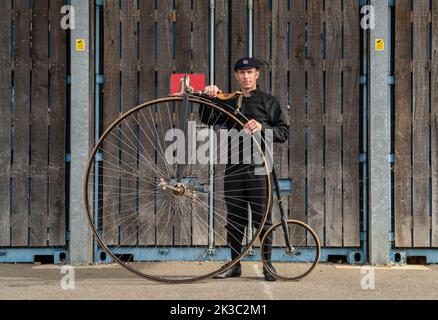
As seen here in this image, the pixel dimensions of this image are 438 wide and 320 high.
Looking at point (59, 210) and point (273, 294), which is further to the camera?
point (59, 210)

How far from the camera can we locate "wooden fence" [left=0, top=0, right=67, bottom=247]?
8242mm

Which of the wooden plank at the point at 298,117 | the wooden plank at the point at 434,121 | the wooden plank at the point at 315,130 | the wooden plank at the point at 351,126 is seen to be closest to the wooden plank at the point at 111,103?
the wooden plank at the point at 298,117

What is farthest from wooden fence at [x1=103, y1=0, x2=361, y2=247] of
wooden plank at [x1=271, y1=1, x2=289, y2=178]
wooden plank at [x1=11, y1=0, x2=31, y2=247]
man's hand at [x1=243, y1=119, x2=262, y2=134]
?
man's hand at [x1=243, y1=119, x2=262, y2=134]

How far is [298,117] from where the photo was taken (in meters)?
8.26

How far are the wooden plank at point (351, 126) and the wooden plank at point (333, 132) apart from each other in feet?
0.18

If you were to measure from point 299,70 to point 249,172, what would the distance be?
5.74ft

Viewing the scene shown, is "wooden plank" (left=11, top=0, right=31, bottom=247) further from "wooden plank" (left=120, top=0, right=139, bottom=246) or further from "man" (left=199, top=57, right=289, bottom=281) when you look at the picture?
"man" (left=199, top=57, right=289, bottom=281)

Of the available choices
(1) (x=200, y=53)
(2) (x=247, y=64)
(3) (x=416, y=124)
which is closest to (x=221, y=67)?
(1) (x=200, y=53)

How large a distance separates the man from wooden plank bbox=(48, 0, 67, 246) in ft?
6.27

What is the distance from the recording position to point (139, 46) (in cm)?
830

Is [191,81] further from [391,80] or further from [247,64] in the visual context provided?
[391,80]

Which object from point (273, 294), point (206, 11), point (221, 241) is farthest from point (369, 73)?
point (273, 294)

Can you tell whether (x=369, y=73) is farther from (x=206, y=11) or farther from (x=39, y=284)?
(x=39, y=284)

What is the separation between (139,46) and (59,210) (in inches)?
75.2
